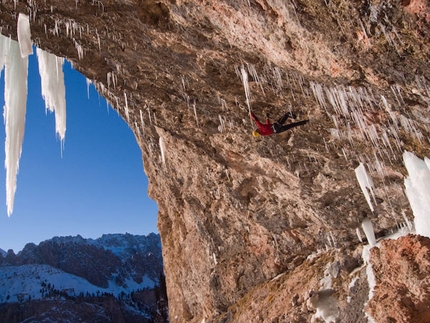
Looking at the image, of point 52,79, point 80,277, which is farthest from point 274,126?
point 80,277

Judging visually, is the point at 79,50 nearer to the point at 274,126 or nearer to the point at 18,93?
the point at 18,93

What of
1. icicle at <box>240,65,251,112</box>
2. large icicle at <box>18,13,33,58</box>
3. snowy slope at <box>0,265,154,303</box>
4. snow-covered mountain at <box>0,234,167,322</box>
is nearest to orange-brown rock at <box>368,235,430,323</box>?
icicle at <box>240,65,251,112</box>

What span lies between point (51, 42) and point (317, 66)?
246 inches

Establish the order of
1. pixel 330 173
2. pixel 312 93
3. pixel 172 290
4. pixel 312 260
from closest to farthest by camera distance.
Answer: pixel 312 93 < pixel 330 173 < pixel 312 260 < pixel 172 290

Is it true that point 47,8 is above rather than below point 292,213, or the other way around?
above

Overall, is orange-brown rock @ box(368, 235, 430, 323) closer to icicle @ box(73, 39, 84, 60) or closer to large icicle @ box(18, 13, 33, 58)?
icicle @ box(73, 39, 84, 60)

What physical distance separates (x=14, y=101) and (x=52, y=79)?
3.84ft

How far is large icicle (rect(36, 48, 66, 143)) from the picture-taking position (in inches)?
355

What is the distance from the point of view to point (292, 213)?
10789mm

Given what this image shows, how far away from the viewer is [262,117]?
331 inches

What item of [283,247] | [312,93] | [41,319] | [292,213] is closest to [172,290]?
[283,247]

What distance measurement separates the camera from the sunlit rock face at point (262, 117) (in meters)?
4.88

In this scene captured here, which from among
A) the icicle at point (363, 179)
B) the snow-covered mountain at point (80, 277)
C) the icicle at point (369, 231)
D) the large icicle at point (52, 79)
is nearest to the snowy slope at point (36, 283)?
the snow-covered mountain at point (80, 277)

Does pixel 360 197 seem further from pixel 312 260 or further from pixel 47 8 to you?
pixel 47 8
